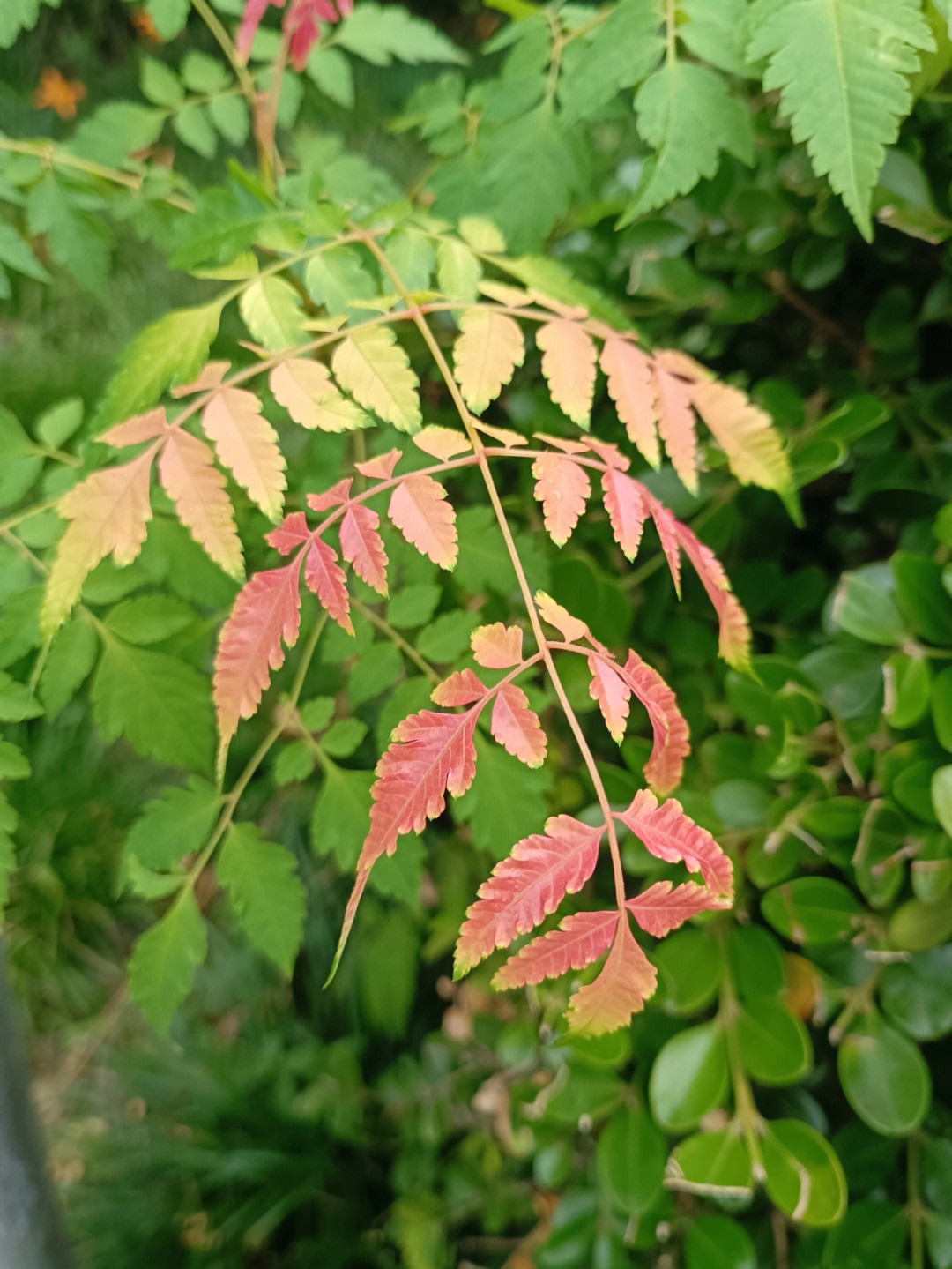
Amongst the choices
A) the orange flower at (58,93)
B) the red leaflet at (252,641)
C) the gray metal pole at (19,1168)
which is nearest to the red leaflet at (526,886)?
the red leaflet at (252,641)

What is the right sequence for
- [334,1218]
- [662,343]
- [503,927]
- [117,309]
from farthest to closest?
[117,309]
[334,1218]
[662,343]
[503,927]

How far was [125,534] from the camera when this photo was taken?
400 mm

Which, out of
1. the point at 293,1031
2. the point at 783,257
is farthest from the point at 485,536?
the point at 293,1031

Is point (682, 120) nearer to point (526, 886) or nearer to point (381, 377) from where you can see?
point (381, 377)

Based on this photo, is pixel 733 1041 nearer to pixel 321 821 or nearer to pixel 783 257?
pixel 321 821

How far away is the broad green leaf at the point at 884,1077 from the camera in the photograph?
56 cm

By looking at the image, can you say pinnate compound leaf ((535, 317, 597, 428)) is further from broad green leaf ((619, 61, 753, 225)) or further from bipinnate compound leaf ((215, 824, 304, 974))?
bipinnate compound leaf ((215, 824, 304, 974))

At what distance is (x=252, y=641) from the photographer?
38 centimetres

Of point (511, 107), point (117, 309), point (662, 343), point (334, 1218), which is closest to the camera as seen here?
point (511, 107)

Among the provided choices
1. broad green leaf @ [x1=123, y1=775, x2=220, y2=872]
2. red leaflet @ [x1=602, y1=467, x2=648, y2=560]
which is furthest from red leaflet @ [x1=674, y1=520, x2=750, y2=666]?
broad green leaf @ [x1=123, y1=775, x2=220, y2=872]

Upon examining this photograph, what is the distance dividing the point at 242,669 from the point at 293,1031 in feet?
3.11

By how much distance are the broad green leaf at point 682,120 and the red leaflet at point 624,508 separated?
170 mm

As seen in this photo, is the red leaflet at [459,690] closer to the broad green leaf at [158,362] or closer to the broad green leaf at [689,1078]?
the broad green leaf at [158,362]

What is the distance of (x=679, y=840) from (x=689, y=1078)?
0.35 m
